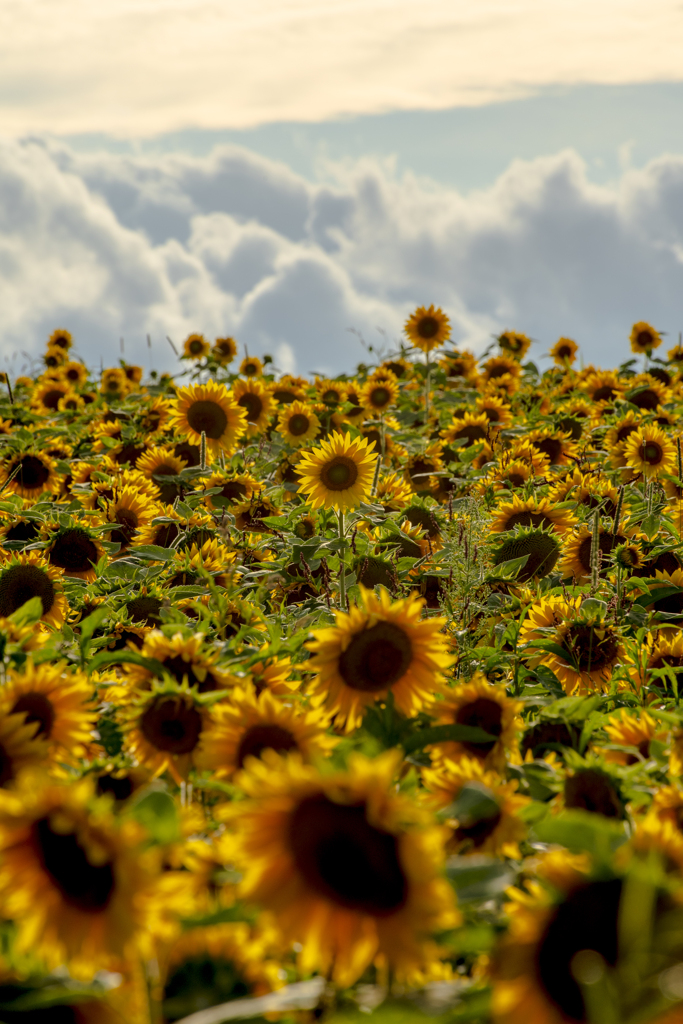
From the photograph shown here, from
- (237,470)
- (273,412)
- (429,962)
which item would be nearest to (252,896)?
(429,962)

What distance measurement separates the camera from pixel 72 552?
4113mm

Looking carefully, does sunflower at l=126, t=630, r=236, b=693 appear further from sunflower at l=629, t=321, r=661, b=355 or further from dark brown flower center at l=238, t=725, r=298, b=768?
sunflower at l=629, t=321, r=661, b=355

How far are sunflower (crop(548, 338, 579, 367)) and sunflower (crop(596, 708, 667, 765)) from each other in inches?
377

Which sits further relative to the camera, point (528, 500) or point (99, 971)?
point (528, 500)

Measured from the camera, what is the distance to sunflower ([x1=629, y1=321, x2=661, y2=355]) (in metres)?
10.7

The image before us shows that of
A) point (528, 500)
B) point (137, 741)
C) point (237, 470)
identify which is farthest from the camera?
→ point (237, 470)

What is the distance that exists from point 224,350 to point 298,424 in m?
3.98

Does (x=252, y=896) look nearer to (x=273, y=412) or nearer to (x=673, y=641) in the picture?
(x=673, y=641)

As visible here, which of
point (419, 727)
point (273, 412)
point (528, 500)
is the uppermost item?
point (273, 412)

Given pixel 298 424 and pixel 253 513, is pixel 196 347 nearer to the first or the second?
pixel 298 424

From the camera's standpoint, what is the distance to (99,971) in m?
1.30

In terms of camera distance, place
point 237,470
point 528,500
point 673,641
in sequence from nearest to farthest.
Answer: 1. point 673,641
2. point 528,500
3. point 237,470

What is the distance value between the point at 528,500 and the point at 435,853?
3546mm

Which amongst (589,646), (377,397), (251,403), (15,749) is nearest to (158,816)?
(15,749)
